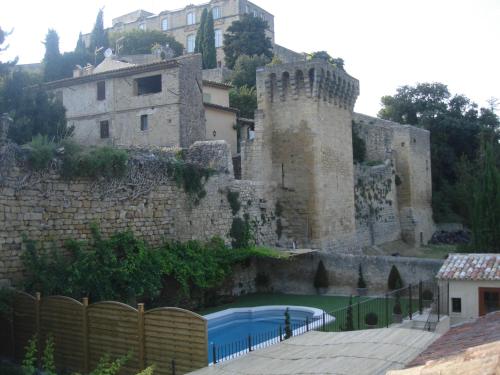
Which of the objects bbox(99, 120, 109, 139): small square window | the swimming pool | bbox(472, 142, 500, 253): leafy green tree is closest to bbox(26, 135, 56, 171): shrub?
the swimming pool

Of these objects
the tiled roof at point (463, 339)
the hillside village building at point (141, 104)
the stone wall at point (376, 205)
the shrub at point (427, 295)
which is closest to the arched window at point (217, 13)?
the stone wall at point (376, 205)

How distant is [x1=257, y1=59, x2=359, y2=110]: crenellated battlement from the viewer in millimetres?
26781

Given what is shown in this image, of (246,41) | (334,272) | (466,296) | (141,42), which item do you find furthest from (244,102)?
(141,42)

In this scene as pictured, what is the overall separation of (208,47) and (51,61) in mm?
20156

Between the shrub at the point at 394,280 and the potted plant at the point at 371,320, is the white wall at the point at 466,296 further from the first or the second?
the shrub at the point at 394,280

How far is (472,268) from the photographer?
1534cm

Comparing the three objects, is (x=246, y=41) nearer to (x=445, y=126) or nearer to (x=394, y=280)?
(x=445, y=126)

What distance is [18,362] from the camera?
13000mm

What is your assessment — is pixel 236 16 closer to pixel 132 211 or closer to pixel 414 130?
pixel 414 130

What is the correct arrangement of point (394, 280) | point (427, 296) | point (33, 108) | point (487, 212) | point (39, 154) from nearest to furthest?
point (39, 154), point (427, 296), point (394, 280), point (487, 212), point (33, 108)

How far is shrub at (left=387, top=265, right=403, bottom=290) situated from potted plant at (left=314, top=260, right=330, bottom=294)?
8.18 ft

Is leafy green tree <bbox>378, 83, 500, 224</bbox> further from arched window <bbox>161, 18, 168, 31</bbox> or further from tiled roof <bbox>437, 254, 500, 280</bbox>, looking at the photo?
arched window <bbox>161, 18, 168, 31</bbox>

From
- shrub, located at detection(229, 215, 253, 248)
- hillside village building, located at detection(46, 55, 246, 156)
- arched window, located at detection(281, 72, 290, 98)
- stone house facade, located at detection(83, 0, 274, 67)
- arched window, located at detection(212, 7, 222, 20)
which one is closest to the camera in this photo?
shrub, located at detection(229, 215, 253, 248)

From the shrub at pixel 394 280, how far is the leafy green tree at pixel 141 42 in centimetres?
4551
